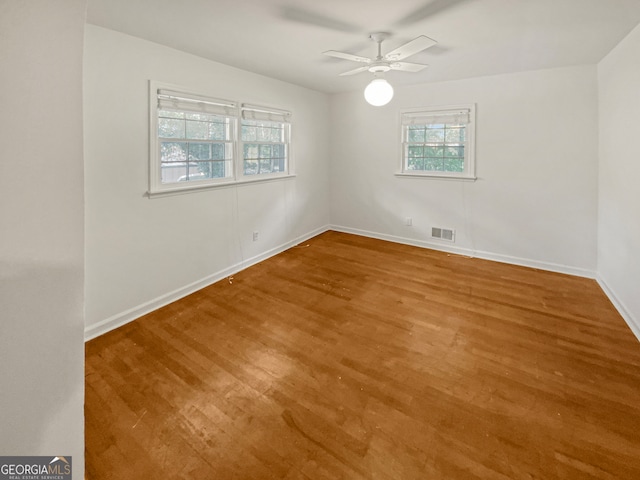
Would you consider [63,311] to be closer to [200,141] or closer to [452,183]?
[200,141]

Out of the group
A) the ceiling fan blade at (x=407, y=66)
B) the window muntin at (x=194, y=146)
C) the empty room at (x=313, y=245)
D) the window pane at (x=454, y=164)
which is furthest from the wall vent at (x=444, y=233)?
the window muntin at (x=194, y=146)

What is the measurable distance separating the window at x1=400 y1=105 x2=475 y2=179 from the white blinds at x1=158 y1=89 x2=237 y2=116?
2600 mm

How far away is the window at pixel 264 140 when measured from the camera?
3.90 meters

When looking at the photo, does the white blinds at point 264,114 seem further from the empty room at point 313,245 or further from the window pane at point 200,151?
the window pane at point 200,151

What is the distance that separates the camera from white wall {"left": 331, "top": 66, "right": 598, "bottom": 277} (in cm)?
362

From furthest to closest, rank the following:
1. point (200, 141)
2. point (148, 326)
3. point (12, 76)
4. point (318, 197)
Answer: point (318, 197) < point (200, 141) < point (148, 326) < point (12, 76)

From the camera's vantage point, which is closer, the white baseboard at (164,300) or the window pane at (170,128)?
the white baseboard at (164,300)

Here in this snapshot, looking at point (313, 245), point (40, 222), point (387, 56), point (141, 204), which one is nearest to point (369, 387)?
point (40, 222)

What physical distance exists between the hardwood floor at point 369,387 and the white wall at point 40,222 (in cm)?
90

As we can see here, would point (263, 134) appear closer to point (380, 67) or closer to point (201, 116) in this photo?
point (201, 116)

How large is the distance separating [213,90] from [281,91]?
122 cm

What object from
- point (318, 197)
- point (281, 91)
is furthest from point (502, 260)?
point (281, 91)

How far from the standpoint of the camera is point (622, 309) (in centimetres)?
287

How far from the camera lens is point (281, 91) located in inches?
170
